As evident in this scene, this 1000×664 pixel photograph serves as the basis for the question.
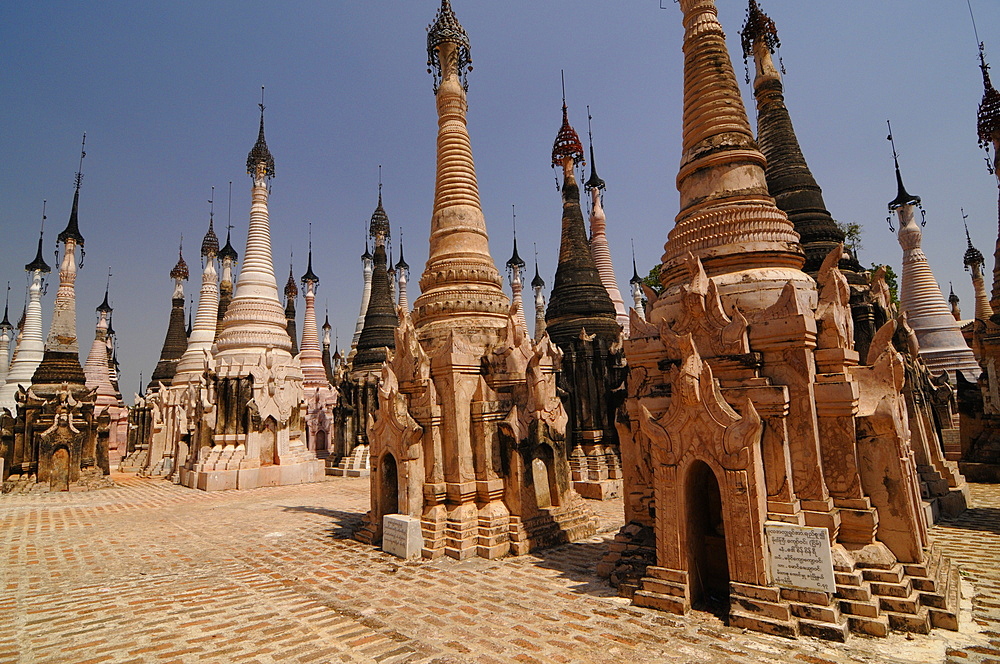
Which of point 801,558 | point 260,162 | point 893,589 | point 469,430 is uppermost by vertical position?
point 260,162

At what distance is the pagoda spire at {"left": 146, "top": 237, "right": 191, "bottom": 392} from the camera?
36031 mm

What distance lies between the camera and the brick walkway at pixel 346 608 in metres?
5.18

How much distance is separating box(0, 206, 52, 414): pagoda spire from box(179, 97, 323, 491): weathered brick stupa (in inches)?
523

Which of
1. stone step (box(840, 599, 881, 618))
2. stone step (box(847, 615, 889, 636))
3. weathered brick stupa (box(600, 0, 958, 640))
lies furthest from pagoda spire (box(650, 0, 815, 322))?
stone step (box(847, 615, 889, 636))

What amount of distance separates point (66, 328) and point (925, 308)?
3756cm

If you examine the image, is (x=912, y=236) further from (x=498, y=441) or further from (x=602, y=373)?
(x=498, y=441)

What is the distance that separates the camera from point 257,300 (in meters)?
23.1

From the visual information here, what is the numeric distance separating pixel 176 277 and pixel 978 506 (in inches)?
1856

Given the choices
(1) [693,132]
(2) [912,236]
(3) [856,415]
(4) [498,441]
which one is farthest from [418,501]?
(2) [912,236]

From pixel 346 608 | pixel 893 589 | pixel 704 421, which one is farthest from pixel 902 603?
pixel 346 608

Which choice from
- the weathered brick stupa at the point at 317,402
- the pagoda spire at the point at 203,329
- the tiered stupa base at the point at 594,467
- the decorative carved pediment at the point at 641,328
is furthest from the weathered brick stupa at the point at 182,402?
the decorative carved pediment at the point at 641,328

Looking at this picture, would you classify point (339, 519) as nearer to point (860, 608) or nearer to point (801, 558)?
point (801, 558)

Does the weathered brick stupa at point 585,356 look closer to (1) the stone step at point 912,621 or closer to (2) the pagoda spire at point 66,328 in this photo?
(1) the stone step at point 912,621

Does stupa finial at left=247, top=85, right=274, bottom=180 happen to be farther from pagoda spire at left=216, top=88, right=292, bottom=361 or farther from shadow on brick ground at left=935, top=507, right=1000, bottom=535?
shadow on brick ground at left=935, top=507, right=1000, bottom=535
